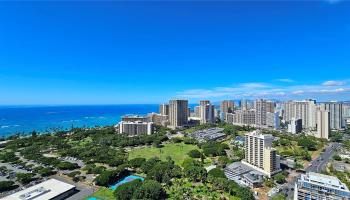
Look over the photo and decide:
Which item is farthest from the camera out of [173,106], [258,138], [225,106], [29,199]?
[225,106]

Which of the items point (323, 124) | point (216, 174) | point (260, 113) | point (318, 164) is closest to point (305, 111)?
point (260, 113)

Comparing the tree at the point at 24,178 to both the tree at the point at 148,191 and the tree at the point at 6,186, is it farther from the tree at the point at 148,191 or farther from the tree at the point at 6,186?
the tree at the point at 148,191

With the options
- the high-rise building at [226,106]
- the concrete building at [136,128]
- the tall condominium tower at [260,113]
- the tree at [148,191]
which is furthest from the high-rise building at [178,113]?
the tree at [148,191]

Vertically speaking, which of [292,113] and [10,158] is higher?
[292,113]

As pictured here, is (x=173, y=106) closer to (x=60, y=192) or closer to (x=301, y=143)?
(x=301, y=143)

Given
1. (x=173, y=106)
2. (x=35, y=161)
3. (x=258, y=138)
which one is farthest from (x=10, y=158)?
(x=173, y=106)

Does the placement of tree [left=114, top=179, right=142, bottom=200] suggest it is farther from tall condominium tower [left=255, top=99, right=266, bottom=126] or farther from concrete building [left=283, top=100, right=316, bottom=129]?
concrete building [left=283, top=100, right=316, bottom=129]

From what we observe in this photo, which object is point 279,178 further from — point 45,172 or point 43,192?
point 45,172
